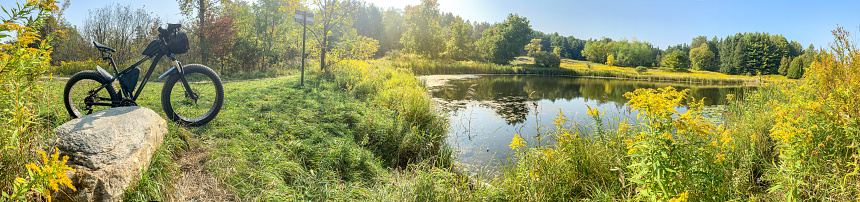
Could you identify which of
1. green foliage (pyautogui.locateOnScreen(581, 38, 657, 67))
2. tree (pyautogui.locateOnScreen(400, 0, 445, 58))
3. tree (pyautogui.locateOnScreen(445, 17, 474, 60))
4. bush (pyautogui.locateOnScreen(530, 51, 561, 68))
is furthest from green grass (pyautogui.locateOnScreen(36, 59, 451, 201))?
green foliage (pyautogui.locateOnScreen(581, 38, 657, 67))

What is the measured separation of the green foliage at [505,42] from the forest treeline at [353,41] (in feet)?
0.39

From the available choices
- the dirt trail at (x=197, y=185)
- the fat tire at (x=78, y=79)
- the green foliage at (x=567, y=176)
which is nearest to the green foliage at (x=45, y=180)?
the dirt trail at (x=197, y=185)

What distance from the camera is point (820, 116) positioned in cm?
285

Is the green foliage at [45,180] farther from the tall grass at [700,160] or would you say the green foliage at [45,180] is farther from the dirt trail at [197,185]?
the tall grass at [700,160]

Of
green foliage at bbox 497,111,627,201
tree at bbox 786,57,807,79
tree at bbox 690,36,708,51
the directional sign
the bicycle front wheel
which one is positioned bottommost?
green foliage at bbox 497,111,627,201

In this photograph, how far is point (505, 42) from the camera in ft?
135

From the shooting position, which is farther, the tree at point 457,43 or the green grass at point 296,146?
the tree at point 457,43

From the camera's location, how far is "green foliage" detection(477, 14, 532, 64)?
41156 mm

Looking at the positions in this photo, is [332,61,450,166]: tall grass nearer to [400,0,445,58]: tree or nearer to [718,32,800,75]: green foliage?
[400,0,445,58]: tree

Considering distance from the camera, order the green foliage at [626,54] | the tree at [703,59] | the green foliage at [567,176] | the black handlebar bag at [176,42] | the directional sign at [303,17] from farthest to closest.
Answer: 1. the green foliage at [626,54]
2. the tree at [703,59]
3. the directional sign at [303,17]
4. the black handlebar bag at [176,42]
5. the green foliage at [567,176]

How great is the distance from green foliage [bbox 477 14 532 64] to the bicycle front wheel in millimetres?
38609

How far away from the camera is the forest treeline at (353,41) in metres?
12.9

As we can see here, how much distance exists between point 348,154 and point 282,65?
14999 millimetres

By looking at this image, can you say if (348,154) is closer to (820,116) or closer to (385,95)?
(385,95)
